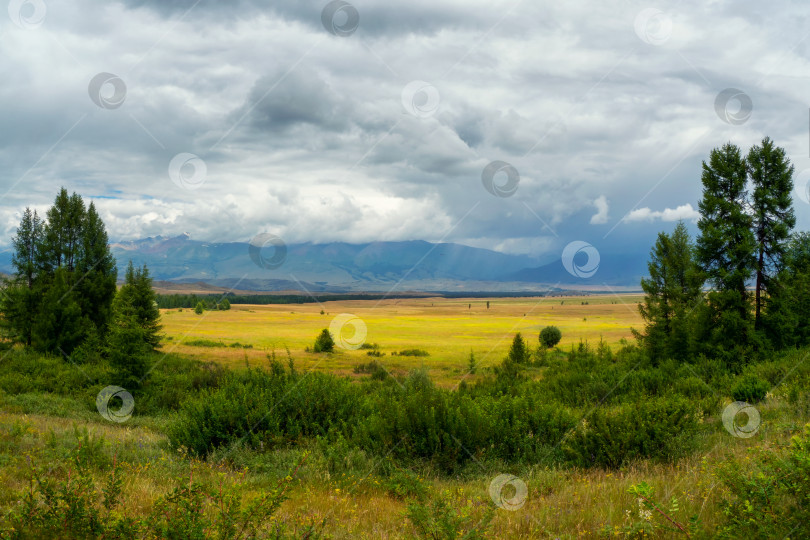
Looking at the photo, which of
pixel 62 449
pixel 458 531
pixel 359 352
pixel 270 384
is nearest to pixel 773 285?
pixel 270 384

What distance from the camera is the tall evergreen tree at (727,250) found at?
90.9 ft

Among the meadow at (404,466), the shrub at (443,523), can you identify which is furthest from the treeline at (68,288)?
the shrub at (443,523)

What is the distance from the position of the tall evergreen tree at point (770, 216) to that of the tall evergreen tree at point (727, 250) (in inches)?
25.7

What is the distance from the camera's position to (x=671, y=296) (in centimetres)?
3306

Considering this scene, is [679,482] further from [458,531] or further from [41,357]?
[41,357]

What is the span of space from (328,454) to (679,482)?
530 cm

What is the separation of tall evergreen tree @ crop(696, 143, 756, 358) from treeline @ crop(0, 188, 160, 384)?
34468 mm

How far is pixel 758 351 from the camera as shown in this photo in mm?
26734

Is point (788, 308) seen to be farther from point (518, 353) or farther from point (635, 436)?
point (635, 436)

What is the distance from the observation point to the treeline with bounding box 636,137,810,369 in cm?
2759

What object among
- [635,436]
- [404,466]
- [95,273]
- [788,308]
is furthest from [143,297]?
[788,308]

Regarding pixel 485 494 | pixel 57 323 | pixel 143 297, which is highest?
pixel 143 297

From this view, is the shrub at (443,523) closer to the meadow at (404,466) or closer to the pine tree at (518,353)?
the meadow at (404,466)

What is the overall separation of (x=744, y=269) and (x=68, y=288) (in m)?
44.8
